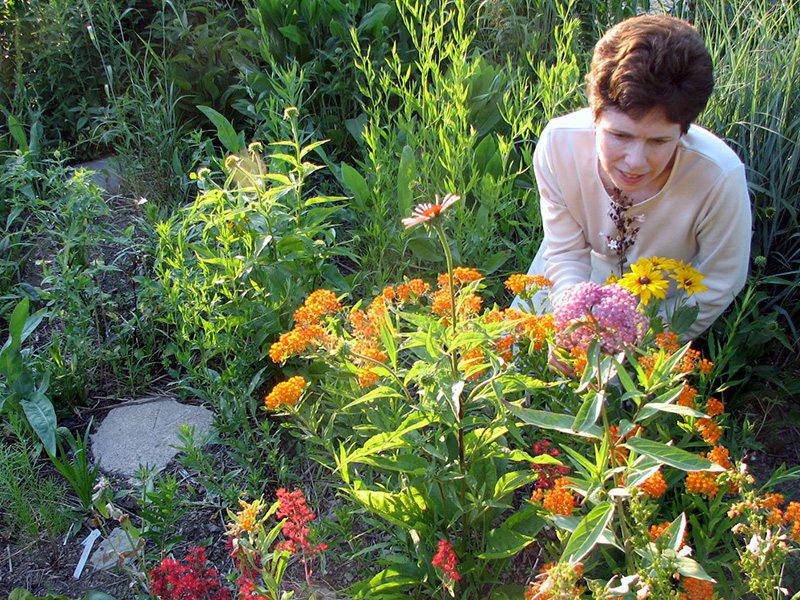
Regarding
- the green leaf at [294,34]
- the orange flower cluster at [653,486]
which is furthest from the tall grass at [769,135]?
the green leaf at [294,34]

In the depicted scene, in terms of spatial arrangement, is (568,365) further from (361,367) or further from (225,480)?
(225,480)

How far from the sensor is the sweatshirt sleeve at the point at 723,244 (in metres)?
2.20

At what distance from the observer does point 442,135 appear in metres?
2.84

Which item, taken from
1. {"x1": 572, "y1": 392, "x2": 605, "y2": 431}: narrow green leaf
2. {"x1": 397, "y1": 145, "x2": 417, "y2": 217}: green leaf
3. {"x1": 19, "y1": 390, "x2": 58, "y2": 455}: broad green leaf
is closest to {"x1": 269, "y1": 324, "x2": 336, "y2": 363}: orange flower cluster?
{"x1": 572, "y1": 392, "x2": 605, "y2": 431}: narrow green leaf

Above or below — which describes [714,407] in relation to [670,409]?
below

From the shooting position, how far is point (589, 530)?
51.3 inches

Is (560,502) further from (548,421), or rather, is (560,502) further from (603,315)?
(603,315)

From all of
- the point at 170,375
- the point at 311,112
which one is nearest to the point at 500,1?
the point at 311,112

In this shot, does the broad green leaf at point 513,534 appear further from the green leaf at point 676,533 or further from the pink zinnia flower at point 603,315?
the pink zinnia flower at point 603,315

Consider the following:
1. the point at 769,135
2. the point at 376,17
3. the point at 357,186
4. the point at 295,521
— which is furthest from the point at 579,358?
the point at 376,17

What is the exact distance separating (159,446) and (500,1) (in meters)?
2.72

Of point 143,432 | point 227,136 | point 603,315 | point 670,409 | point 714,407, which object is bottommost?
point 143,432

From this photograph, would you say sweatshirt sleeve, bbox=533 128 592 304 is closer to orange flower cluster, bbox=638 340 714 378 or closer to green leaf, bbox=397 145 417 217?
green leaf, bbox=397 145 417 217

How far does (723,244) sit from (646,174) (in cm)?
33
